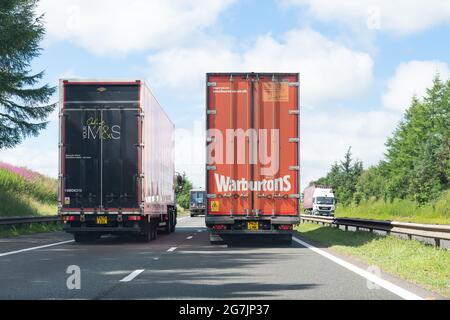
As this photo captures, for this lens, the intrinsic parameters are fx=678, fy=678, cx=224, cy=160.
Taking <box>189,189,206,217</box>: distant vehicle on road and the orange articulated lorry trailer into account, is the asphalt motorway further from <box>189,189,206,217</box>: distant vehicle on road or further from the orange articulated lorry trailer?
<box>189,189,206,217</box>: distant vehicle on road

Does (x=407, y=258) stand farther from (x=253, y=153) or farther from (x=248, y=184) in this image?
(x=253, y=153)

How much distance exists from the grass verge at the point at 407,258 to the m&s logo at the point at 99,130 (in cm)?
651

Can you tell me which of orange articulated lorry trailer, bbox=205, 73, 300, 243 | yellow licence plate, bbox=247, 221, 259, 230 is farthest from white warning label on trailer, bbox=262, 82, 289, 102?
yellow licence plate, bbox=247, 221, 259, 230

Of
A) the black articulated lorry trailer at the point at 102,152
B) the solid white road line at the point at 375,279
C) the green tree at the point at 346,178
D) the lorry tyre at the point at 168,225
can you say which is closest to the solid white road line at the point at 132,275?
the solid white road line at the point at 375,279

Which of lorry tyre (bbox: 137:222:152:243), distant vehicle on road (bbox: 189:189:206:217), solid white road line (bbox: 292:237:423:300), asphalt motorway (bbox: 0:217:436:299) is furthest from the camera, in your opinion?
distant vehicle on road (bbox: 189:189:206:217)

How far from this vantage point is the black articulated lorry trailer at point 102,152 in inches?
719

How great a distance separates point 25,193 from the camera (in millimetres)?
38594

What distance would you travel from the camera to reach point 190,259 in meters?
14.0

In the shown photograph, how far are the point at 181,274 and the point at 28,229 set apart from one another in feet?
57.6

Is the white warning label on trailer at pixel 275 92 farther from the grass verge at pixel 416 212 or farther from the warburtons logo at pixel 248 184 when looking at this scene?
the grass verge at pixel 416 212

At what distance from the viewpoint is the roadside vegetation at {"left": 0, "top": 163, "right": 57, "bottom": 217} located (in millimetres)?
33987

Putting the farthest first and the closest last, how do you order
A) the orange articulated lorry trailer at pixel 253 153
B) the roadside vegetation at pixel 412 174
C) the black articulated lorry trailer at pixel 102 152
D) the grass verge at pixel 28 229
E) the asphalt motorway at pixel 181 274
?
the roadside vegetation at pixel 412 174, the grass verge at pixel 28 229, the black articulated lorry trailer at pixel 102 152, the orange articulated lorry trailer at pixel 253 153, the asphalt motorway at pixel 181 274

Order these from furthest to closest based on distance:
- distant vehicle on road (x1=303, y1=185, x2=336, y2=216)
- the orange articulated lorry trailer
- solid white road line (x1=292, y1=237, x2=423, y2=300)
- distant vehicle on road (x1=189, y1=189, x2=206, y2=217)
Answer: distant vehicle on road (x1=189, y1=189, x2=206, y2=217)
distant vehicle on road (x1=303, y1=185, x2=336, y2=216)
the orange articulated lorry trailer
solid white road line (x1=292, y1=237, x2=423, y2=300)
